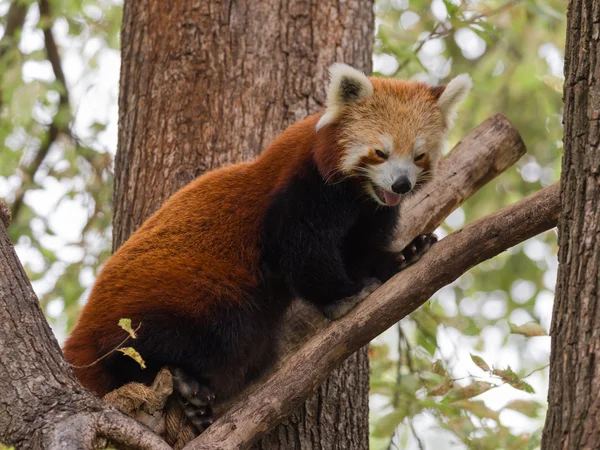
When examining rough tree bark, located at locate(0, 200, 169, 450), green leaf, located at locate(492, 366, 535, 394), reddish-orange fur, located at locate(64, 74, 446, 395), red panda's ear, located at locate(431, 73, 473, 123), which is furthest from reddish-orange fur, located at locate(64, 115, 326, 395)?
green leaf, located at locate(492, 366, 535, 394)

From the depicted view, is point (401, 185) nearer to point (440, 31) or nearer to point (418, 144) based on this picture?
point (418, 144)

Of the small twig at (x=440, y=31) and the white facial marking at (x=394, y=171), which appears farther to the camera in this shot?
the small twig at (x=440, y=31)

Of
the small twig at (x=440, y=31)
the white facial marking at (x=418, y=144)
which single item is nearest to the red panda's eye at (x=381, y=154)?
the white facial marking at (x=418, y=144)

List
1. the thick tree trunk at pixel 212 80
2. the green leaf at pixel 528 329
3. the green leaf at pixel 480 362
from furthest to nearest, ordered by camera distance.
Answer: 1. the thick tree trunk at pixel 212 80
2. the green leaf at pixel 480 362
3. the green leaf at pixel 528 329

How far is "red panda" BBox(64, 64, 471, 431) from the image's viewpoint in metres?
2.87

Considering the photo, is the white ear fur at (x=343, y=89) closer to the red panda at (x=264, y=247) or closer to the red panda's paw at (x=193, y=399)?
the red panda at (x=264, y=247)

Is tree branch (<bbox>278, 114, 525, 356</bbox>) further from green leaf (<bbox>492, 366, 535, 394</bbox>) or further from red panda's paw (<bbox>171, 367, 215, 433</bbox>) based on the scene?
red panda's paw (<bbox>171, 367, 215, 433</bbox>)

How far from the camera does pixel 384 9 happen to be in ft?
23.2

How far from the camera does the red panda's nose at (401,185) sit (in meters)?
3.01

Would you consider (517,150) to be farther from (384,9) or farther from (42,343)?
(384,9)

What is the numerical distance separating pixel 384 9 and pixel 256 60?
11.9 ft

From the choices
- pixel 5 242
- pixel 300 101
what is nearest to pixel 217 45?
pixel 300 101

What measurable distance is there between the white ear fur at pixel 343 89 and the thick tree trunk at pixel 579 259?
3.96 ft

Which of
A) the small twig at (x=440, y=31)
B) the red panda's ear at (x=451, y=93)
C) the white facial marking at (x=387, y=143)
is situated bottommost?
the white facial marking at (x=387, y=143)
